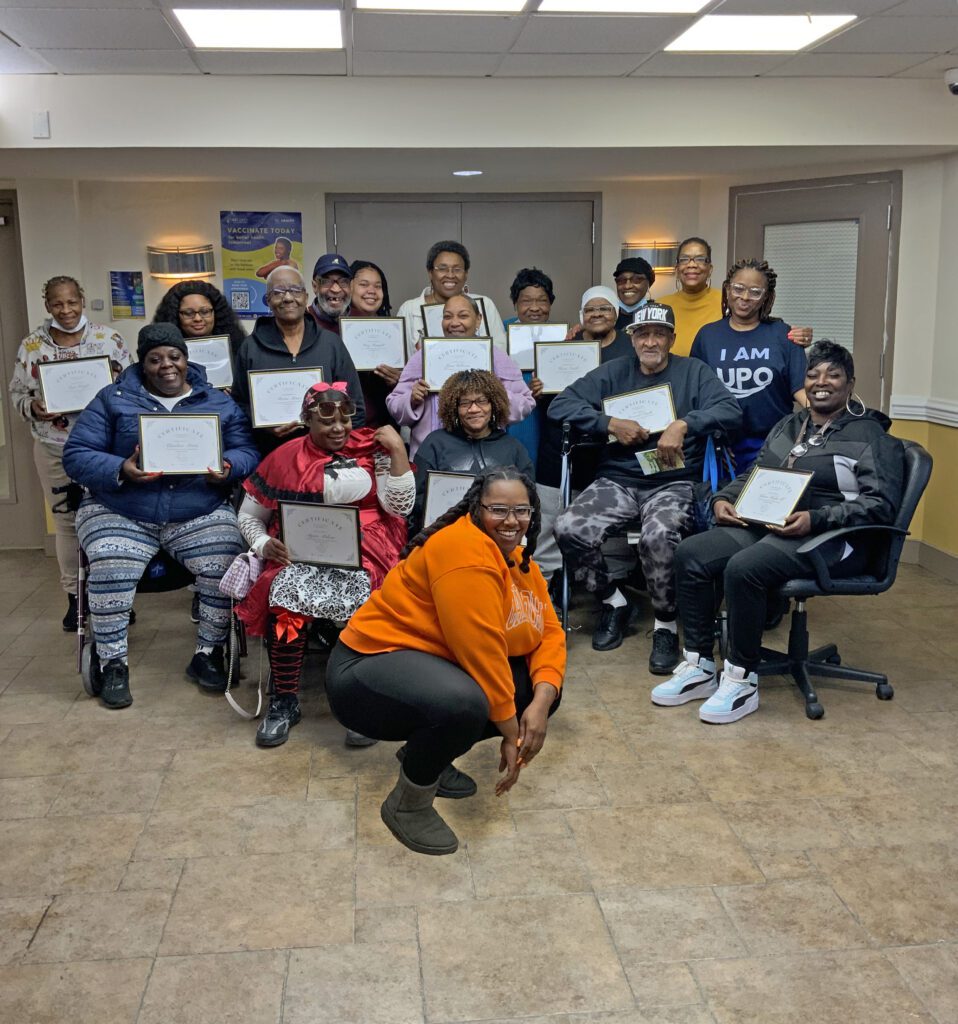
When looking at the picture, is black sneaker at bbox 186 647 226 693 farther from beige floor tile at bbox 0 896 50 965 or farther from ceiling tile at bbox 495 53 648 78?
ceiling tile at bbox 495 53 648 78

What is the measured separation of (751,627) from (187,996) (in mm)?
2346

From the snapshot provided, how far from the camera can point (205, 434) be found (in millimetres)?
4098

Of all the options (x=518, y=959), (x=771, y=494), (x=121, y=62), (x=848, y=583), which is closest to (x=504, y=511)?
(x=518, y=959)

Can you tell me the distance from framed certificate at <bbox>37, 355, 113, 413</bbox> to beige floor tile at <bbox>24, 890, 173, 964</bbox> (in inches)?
99.6

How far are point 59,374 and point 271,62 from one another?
1695mm

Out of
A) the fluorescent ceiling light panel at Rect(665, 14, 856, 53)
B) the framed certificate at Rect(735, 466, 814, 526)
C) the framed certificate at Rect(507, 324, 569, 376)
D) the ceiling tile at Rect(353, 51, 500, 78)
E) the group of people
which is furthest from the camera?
the framed certificate at Rect(507, 324, 569, 376)

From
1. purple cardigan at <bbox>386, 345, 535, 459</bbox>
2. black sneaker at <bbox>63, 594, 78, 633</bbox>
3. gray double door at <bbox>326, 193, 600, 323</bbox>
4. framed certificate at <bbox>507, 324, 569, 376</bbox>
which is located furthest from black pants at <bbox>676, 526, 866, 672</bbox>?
gray double door at <bbox>326, 193, 600, 323</bbox>

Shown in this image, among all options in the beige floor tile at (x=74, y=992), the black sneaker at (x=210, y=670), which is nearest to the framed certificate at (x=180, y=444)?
the black sneaker at (x=210, y=670)

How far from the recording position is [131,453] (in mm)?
4199

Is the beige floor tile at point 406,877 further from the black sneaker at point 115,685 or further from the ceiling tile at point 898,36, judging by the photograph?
the ceiling tile at point 898,36

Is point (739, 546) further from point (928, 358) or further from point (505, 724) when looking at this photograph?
point (928, 358)

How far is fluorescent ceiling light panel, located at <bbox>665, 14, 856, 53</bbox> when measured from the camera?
4.29 metres

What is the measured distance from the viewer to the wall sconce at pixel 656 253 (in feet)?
23.1

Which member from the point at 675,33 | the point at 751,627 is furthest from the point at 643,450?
the point at 675,33
